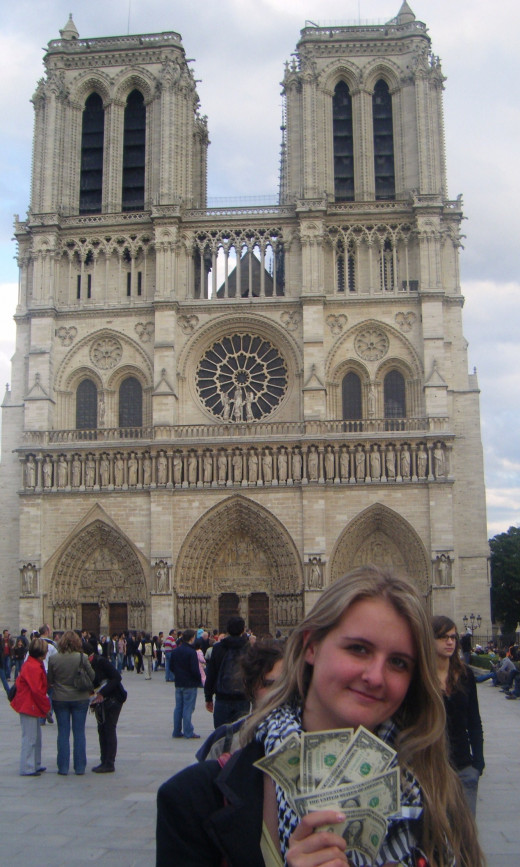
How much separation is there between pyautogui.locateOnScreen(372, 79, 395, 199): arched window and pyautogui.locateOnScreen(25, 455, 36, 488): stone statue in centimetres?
1467

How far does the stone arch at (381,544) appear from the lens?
95.0ft

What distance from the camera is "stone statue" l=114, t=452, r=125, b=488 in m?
30.1

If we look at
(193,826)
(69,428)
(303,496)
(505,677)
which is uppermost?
(69,428)

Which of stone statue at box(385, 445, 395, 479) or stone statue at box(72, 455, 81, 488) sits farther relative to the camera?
stone statue at box(72, 455, 81, 488)

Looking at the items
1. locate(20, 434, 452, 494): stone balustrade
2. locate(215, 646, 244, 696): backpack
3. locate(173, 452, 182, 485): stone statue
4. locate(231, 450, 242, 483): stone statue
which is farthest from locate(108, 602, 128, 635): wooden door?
locate(215, 646, 244, 696): backpack

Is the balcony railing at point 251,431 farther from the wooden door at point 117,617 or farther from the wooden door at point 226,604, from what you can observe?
the wooden door at point 117,617

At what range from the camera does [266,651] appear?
508cm

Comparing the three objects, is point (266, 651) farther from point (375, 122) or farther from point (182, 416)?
point (375, 122)

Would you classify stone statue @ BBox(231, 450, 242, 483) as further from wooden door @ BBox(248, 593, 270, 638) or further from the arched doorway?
the arched doorway

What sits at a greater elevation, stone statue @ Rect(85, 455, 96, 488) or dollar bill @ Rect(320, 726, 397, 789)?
stone statue @ Rect(85, 455, 96, 488)

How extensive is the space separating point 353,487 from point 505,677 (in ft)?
32.0

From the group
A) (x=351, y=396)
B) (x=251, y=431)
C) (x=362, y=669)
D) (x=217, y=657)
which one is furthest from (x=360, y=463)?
(x=362, y=669)

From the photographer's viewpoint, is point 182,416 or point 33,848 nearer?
point 33,848

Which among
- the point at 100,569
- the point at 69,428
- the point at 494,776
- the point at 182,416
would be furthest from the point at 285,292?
the point at 494,776
